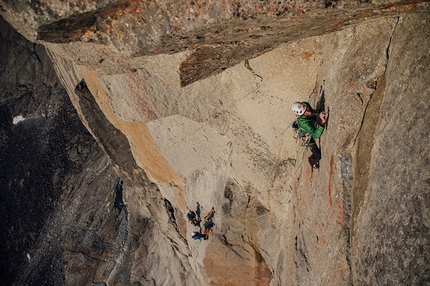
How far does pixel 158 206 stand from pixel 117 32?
5.96 metres

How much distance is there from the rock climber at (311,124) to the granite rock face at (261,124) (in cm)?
16

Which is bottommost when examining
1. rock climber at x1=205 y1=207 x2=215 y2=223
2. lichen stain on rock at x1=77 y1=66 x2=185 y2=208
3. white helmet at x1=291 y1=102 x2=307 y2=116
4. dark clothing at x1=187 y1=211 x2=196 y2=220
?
rock climber at x1=205 y1=207 x2=215 y2=223

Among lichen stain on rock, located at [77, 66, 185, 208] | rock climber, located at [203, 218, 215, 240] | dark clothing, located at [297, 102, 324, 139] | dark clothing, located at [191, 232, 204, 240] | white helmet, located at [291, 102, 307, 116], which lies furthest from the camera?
dark clothing, located at [191, 232, 204, 240]

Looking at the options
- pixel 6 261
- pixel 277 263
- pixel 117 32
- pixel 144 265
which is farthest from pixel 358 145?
pixel 6 261

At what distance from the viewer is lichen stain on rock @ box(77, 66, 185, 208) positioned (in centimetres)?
632

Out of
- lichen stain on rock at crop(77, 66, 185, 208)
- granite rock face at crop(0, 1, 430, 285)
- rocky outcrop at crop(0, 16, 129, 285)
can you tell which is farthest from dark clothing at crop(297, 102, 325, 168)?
rocky outcrop at crop(0, 16, 129, 285)

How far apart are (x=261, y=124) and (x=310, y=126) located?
36.7 inches

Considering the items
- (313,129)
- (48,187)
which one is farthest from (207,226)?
(48,187)

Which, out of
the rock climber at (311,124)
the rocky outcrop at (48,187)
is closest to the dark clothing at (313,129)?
the rock climber at (311,124)

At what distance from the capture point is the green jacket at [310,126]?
175 inches

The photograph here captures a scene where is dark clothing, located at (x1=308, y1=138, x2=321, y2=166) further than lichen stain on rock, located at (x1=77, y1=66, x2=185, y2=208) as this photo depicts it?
No

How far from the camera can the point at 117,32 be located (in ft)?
10.6

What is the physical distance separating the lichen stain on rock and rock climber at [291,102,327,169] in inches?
107

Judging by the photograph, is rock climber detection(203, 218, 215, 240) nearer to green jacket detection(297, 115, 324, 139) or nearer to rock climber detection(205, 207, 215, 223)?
rock climber detection(205, 207, 215, 223)
